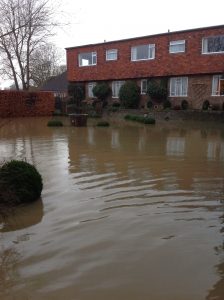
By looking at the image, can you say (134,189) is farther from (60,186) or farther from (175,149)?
(175,149)

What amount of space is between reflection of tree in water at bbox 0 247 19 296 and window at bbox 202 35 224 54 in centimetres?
2443

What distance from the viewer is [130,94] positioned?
99.0ft

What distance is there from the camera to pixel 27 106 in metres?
31.4

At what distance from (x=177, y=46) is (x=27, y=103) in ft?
43.3

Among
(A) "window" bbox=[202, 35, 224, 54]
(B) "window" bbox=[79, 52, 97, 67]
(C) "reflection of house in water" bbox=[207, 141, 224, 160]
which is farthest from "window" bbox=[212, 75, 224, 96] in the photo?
(C) "reflection of house in water" bbox=[207, 141, 224, 160]

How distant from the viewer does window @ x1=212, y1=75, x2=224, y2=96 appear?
26219 millimetres

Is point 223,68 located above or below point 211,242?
above

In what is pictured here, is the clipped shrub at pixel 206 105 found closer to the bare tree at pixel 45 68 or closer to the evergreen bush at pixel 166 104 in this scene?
the evergreen bush at pixel 166 104

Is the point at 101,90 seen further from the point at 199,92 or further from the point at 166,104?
the point at 199,92

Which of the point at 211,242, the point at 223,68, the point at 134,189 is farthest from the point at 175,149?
the point at 223,68

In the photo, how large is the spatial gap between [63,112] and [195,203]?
27221mm

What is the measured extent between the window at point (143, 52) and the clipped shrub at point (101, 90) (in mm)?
3584

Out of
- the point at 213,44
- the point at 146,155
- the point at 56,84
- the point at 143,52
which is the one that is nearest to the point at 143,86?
the point at 143,52

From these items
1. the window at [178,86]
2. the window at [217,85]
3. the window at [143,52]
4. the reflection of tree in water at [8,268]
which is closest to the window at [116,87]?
the window at [143,52]
